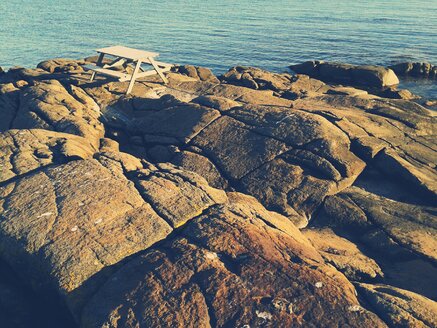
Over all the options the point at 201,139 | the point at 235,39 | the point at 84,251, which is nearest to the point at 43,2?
the point at 235,39

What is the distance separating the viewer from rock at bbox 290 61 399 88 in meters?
26.3

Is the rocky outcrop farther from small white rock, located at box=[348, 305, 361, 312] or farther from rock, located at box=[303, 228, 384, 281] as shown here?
small white rock, located at box=[348, 305, 361, 312]

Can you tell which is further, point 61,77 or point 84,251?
point 61,77

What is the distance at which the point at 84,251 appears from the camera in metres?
7.47

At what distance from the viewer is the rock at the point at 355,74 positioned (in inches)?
1037

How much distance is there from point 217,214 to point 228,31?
42739mm

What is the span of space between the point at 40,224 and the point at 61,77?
1302cm

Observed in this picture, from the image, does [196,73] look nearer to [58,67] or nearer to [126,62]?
[126,62]

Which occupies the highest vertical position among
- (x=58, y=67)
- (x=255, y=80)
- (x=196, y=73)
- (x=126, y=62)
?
(x=126, y=62)

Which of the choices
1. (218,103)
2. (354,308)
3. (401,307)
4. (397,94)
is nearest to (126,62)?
(218,103)

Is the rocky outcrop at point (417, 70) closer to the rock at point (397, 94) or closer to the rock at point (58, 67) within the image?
the rock at point (397, 94)

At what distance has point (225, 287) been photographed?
21.9 ft

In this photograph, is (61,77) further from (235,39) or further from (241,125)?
(235,39)

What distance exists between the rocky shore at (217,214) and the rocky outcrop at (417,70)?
16261 mm
